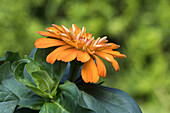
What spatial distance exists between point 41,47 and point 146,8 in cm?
176

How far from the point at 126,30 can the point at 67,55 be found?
5.37ft

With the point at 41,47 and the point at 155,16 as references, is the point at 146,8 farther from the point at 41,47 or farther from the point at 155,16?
the point at 41,47

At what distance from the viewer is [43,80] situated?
0.40 metres

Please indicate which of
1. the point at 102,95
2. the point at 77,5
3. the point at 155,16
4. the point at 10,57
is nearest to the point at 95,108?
the point at 102,95

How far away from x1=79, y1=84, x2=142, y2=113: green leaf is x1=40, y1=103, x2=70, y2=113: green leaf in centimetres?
7

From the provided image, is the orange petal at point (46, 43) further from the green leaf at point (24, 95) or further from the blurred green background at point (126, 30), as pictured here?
the blurred green background at point (126, 30)

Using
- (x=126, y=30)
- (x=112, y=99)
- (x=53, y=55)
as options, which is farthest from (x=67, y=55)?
(x=126, y=30)

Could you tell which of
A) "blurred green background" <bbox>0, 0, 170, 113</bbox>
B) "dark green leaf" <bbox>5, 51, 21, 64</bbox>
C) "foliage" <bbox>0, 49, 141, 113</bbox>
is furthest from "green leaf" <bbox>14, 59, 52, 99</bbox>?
"blurred green background" <bbox>0, 0, 170, 113</bbox>

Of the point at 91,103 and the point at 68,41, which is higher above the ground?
the point at 68,41

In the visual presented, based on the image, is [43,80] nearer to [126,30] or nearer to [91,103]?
[91,103]

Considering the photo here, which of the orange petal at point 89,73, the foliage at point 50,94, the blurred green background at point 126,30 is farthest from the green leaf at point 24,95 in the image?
the blurred green background at point 126,30

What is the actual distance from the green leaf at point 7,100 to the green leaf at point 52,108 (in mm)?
61

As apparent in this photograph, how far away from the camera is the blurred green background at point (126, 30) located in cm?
180

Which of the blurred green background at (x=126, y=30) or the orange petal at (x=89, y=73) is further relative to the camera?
the blurred green background at (x=126, y=30)
